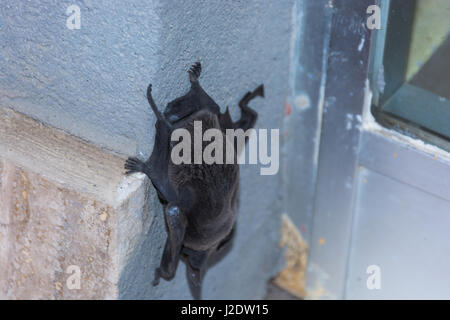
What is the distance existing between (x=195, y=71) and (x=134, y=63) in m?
0.13

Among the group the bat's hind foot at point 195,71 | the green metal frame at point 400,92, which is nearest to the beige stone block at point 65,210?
the bat's hind foot at point 195,71

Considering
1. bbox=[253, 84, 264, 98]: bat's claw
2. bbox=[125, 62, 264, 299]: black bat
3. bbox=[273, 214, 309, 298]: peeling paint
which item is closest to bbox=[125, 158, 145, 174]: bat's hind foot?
bbox=[125, 62, 264, 299]: black bat

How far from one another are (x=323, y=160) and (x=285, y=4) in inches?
16.1

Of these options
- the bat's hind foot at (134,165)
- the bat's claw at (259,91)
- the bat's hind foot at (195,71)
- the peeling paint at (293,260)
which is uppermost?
the bat's claw at (259,91)

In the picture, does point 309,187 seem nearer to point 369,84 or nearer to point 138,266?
point 369,84

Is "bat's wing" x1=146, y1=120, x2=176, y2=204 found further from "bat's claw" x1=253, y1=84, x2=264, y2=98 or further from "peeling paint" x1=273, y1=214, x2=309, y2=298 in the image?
"peeling paint" x1=273, y1=214, x2=309, y2=298

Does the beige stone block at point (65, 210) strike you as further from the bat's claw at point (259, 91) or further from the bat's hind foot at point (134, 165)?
the bat's claw at point (259, 91)

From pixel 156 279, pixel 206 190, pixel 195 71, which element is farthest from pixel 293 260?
pixel 195 71

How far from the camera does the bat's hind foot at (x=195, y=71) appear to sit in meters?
1.12

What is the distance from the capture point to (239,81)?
1.32 meters

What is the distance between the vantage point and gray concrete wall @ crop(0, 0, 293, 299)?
3.44 ft

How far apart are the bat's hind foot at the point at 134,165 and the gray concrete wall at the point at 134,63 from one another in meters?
0.02

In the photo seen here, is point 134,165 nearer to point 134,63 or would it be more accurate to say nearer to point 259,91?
point 134,63

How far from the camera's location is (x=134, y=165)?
3.76 ft
